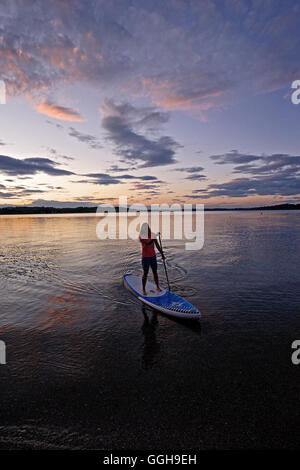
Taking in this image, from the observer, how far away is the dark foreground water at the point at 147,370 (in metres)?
4.39

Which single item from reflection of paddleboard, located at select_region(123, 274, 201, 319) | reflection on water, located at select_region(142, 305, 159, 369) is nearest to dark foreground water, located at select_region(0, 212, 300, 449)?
reflection on water, located at select_region(142, 305, 159, 369)

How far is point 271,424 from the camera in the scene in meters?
4.49

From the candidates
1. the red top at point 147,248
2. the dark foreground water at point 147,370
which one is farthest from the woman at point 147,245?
Result: the dark foreground water at point 147,370

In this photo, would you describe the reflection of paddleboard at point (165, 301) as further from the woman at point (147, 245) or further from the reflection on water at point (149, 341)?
the reflection on water at point (149, 341)

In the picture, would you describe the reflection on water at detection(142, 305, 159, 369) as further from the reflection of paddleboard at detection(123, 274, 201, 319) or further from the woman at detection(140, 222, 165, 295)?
the woman at detection(140, 222, 165, 295)

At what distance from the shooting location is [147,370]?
241 inches

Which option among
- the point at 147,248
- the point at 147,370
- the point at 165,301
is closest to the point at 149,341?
the point at 147,370

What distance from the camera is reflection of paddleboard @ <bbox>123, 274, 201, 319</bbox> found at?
28.5 feet

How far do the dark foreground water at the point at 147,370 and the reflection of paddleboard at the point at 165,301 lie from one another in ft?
1.36

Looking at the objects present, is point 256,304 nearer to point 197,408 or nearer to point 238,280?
Result: point 238,280

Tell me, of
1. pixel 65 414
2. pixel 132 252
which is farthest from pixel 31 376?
pixel 132 252
